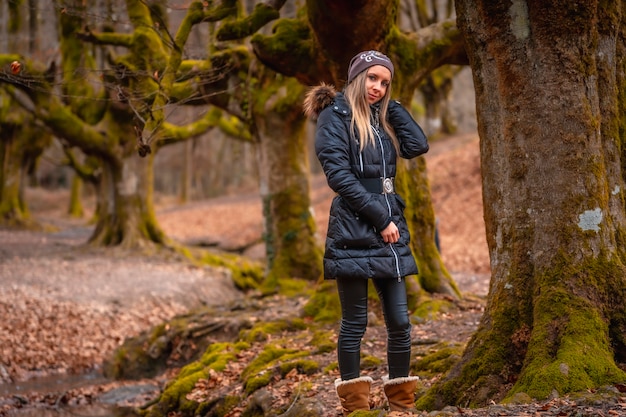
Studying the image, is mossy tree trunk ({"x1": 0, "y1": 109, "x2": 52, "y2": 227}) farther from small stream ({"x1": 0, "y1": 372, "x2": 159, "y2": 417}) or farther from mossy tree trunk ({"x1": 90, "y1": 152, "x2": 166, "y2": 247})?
small stream ({"x1": 0, "y1": 372, "x2": 159, "y2": 417})

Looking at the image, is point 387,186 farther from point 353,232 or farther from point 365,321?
point 365,321

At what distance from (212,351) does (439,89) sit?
2308 centimetres

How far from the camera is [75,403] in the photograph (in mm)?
8680

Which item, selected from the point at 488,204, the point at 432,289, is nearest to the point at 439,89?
the point at 432,289

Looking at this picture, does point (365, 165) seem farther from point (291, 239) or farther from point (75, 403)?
point (291, 239)

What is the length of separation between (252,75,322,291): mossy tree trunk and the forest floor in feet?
4.38

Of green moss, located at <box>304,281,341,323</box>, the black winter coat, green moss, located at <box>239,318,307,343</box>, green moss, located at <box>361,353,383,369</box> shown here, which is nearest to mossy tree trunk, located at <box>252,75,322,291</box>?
green moss, located at <box>304,281,341,323</box>

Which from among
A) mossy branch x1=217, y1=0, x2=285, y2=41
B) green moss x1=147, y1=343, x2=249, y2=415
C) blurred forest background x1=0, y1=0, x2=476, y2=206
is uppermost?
blurred forest background x1=0, y1=0, x2=476, y2=206

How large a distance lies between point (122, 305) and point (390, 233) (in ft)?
32.8

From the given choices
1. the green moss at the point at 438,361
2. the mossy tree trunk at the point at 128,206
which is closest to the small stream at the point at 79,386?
the green moss at the point at 438,361

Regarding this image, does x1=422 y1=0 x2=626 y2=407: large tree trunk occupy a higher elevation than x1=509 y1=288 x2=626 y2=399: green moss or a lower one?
higher

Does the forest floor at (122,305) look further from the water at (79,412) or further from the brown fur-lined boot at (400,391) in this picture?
the brown fur-lined boot at (400,391)

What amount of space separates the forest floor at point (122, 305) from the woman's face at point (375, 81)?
2.01 metres

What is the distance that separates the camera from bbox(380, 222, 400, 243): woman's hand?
4418 mm
